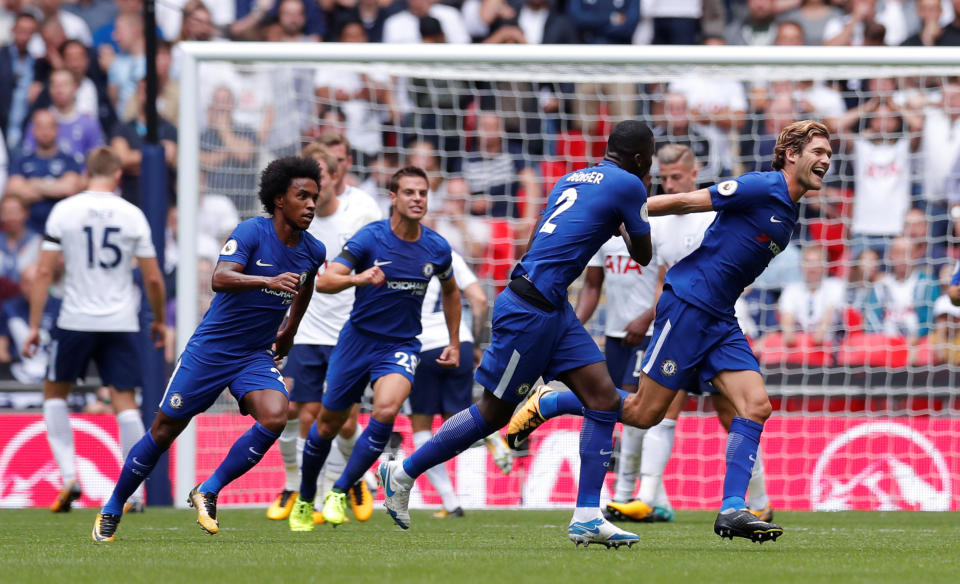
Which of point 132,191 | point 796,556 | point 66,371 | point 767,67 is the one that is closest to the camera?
point 796,556

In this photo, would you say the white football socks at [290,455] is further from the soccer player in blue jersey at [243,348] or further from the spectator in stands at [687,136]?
the spectator in stands at [687,136]

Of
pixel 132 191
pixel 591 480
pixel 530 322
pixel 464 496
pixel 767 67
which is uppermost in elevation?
pixel 767 67

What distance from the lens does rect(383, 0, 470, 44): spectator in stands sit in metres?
16.2

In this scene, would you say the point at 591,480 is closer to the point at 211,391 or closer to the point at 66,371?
the point at 211,391

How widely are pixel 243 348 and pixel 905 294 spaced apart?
722cm

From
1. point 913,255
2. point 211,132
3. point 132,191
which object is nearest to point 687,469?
point 913,255

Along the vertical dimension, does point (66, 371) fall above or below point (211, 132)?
below

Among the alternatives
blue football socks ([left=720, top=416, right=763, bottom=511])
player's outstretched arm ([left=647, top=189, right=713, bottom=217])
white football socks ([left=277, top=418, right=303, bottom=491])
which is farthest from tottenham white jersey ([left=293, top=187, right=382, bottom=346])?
blue football socks ([left=720, top=416, right=763, bottom=511])

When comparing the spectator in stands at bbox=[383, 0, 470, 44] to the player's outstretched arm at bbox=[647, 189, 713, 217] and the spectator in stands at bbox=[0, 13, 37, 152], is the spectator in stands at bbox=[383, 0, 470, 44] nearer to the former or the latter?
the spectator in stands at bbox=[0, 13, 37, 152]

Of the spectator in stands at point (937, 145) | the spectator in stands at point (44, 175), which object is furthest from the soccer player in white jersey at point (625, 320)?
the spectator in stands at point (44, 175)

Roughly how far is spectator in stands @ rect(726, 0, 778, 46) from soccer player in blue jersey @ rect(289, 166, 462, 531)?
821 cm

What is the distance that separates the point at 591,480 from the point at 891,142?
7139 mm

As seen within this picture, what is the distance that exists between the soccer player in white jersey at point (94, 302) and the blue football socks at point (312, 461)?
87.2 inches

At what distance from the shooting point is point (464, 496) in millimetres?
11938
